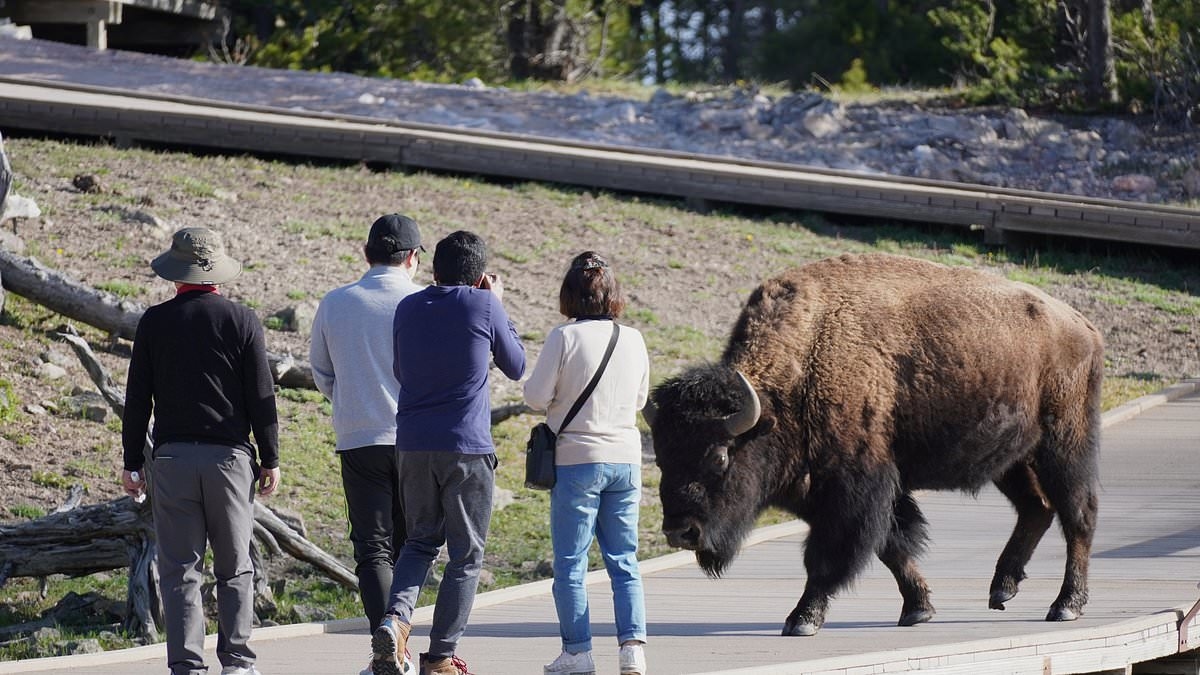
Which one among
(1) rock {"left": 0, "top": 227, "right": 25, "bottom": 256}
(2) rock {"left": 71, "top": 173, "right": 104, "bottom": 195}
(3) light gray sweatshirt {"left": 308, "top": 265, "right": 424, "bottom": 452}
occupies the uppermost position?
(3) light gray sweatshirt {"left": 308, "top": 265, "right": 424, "bottom": 452}

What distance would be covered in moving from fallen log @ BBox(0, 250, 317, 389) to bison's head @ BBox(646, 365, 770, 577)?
19.4 feet

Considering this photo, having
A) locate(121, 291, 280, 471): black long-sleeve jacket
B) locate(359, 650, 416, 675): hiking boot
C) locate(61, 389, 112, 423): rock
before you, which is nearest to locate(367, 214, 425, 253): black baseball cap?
locate(121, 291, 280, 471): black long-sleeve jacket

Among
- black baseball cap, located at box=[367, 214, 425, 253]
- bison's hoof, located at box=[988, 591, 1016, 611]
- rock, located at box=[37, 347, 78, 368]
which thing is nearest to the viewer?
black baseball cap, located at box=[367, 214, 425, 253]

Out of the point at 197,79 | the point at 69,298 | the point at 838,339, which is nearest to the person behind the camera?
the point at 838,339

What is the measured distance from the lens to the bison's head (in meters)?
7.42

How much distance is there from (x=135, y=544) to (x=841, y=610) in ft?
12.4

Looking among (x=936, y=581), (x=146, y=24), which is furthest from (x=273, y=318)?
(x=146, y=24)

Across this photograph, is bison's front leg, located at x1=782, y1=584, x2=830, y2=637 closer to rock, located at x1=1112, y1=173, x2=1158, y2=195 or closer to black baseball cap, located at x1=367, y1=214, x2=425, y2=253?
black baseball cap, located at x1=367, y1=214, x2=425, y2=253

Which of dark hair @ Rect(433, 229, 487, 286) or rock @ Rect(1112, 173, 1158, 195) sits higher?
dark hair @ Rect(433, 229, 487, 286)

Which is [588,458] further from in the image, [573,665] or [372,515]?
[372,515]

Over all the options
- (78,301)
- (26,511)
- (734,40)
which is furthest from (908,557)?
(734,40)

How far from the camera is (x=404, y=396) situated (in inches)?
260

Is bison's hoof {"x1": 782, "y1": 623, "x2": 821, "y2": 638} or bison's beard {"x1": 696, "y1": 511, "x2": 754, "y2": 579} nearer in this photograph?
bison's beard {"x1": 696, "y1": 511, "x2": 754, "y2": 579}

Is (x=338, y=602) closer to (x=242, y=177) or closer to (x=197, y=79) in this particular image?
(x=242, y=177)
